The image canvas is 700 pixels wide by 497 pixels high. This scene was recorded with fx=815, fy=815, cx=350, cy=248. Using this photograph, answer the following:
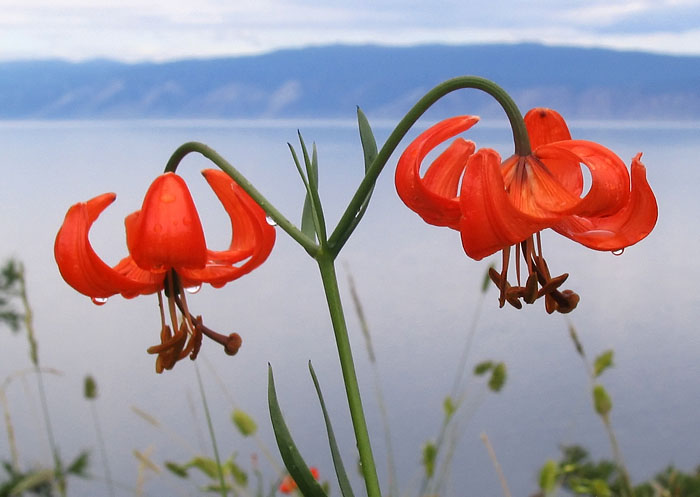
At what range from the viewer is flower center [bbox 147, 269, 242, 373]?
75cm

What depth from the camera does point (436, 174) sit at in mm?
697

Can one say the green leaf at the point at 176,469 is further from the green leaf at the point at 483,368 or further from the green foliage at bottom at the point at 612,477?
the green foliage at bottom at the point at 612,477

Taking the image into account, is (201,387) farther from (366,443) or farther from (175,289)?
(366,443)

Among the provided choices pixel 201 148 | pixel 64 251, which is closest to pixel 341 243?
pixel 201 148

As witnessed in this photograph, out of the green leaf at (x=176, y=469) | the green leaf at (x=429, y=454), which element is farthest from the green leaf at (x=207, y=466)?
the green leaf at (x=429, y=454)

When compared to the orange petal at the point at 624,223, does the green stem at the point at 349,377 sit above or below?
below

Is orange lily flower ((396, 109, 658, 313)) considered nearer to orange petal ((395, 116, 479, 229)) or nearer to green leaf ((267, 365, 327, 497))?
orange petal ((395, 116, 479, 229))

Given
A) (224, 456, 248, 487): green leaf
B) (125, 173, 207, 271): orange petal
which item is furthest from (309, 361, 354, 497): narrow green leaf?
(224, 456, 248, 487): green leaf

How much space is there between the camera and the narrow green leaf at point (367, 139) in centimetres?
73

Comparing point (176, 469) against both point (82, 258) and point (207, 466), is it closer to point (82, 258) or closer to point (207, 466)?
point (207, 466)

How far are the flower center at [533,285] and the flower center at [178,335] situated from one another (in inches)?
9.5

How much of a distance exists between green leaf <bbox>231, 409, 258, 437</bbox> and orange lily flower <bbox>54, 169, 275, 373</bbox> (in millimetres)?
507

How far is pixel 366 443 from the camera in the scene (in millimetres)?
667

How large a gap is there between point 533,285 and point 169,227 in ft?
1.01
